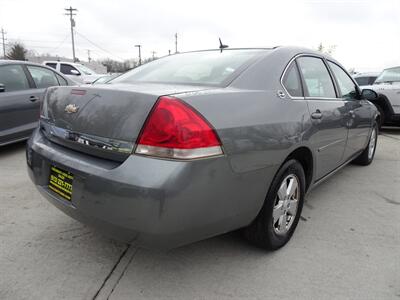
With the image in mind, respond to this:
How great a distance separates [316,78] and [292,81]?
23.1 inches

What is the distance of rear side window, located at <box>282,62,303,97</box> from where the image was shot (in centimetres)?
255

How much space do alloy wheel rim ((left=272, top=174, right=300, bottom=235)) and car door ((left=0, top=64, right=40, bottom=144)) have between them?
4.33m

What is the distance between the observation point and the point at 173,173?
172cm

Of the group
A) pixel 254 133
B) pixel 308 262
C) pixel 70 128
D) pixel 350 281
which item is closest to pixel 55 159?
pixel 70 128

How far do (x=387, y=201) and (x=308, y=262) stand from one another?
1682 mm

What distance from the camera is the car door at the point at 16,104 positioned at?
5090mm

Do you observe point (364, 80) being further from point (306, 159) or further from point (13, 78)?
point (13, 78)

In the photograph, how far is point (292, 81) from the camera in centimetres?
265

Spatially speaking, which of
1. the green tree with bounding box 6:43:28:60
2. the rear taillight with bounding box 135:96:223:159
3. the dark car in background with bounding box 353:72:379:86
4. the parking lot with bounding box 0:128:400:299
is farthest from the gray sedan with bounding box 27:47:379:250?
the green tree with bounding box 6:43:28:60

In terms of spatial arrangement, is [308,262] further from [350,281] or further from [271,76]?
[271,76]

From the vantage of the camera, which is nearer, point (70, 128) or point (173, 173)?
point (173, 173)

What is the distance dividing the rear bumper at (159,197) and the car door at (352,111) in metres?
1.92

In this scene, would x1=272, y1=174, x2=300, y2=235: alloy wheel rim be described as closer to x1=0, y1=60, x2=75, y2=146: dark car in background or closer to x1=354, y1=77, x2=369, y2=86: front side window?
x1=0, y1=60, x2=75, y2=146: dark car in background

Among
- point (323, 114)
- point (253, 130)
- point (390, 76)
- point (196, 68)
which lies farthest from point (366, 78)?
point (253, 130)
